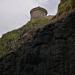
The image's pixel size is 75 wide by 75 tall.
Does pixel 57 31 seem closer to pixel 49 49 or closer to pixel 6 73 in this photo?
pixel 49 49

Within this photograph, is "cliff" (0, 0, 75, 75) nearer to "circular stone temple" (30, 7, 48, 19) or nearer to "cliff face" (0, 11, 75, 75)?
"cliff face" (0, 11, 75, 75)

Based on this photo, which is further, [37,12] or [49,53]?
[37,12]

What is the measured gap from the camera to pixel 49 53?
2434 centimetres

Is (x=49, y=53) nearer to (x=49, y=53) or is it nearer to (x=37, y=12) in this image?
(x=49, y=53)

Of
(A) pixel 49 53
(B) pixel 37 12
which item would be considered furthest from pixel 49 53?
(B) pixel 37 12

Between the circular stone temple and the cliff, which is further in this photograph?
the circular stone temple

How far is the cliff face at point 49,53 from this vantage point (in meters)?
23.2

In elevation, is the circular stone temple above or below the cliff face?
above

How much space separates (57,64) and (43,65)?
1.66m

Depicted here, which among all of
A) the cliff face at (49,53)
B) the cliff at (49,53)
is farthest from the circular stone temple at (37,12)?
the cliff face at (49,53)

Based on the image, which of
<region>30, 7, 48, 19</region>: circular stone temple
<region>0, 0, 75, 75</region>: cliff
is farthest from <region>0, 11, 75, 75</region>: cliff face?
<region>30, 7, 48, 19</region>: circular stone temple

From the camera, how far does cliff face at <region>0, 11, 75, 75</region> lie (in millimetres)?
23156

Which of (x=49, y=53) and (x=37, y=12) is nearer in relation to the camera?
(x=49, y=53)

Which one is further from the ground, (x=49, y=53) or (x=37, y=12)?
(x=37, y=12)
